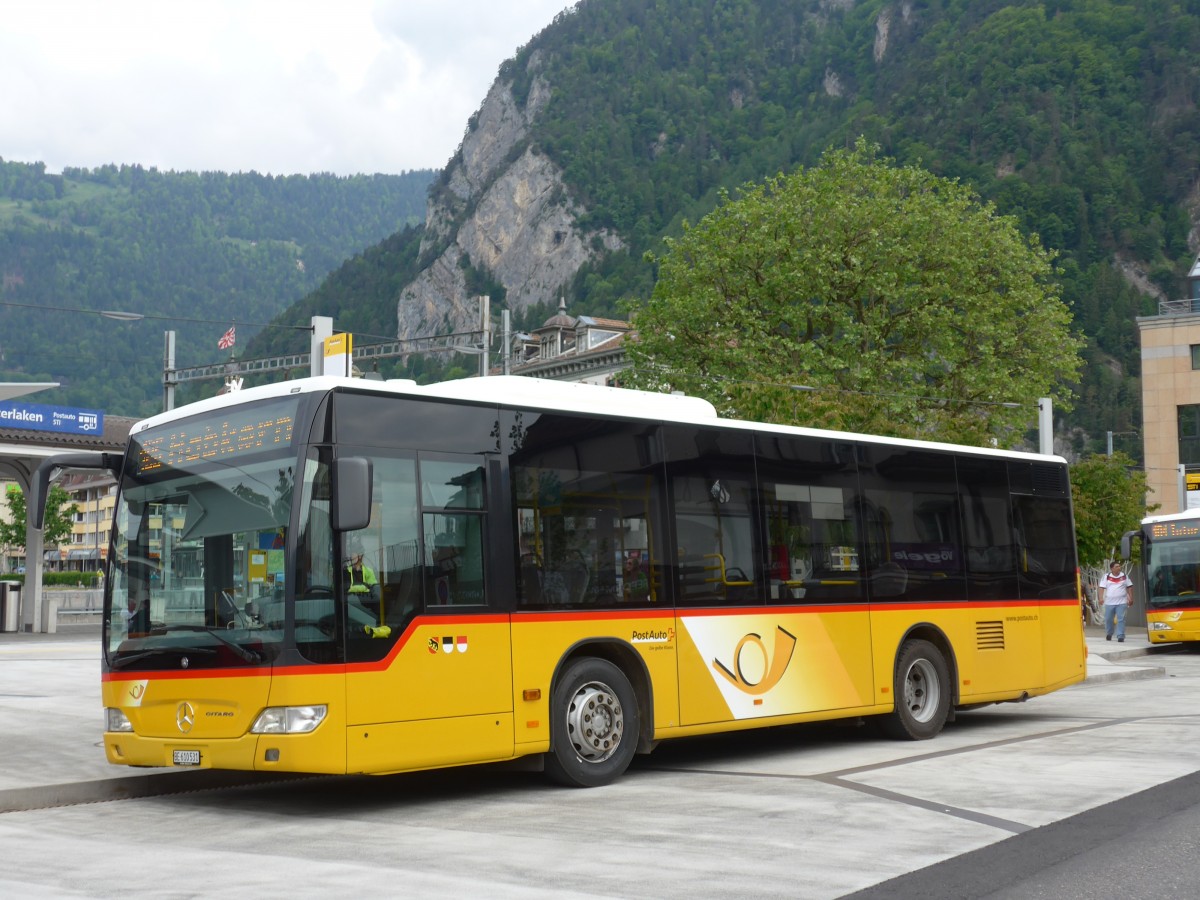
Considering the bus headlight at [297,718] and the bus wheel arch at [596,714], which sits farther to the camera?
the bus wheel arch at [596,714]

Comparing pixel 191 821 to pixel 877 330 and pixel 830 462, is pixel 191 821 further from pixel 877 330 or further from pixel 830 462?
pixel 877 330

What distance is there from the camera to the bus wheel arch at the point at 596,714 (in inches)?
420

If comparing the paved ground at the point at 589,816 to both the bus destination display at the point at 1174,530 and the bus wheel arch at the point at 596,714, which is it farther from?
the bus destination display at the point at 1174,530

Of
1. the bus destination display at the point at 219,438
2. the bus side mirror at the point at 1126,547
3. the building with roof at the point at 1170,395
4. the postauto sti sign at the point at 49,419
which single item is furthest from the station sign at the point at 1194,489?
the bus destination display at the point at 219,438

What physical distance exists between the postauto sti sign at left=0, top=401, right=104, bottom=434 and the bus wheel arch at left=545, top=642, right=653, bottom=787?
29.5 metres

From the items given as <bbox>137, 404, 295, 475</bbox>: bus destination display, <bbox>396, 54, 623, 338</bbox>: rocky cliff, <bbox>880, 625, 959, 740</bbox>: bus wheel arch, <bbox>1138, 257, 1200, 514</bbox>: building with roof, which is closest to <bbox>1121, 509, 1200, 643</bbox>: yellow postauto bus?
<bbox>880, 625, 959, 740</bbox>: bus wheel arch

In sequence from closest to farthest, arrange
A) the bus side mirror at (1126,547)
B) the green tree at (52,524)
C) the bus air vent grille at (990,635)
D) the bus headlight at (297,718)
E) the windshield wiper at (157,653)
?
the bus headlight at (297,718) → the windshield wiper at (157,653) → the bus air vent grille at (990,635) → the bus side mirror at (1126,547) → the green tree at (52,524)

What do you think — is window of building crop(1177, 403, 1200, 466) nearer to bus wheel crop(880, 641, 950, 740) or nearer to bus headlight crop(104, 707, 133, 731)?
bus wheel crop(880, 641, 950, 740)

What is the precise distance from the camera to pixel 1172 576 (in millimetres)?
31859

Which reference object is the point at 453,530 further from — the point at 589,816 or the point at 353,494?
the point at 589,816

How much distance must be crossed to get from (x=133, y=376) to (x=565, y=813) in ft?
421

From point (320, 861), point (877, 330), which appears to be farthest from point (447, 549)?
point (877, 330)

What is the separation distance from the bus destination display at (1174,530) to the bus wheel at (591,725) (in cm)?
2416

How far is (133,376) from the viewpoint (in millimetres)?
130500
